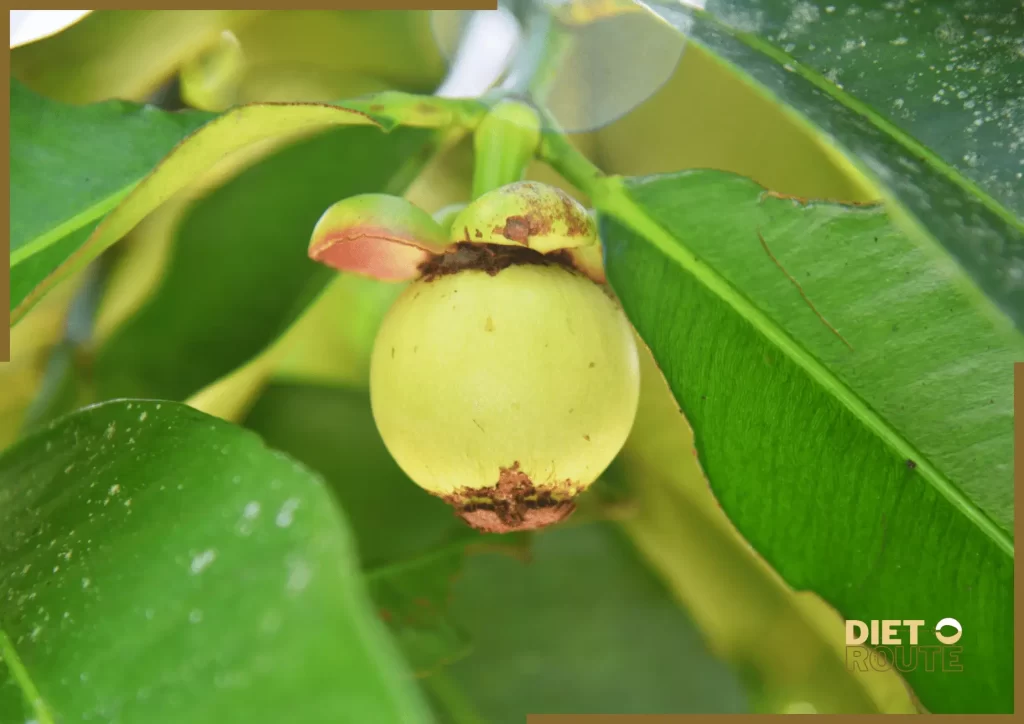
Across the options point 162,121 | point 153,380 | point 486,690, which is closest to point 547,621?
point 486,690

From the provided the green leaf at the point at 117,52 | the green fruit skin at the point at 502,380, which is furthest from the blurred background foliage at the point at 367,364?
the green fruit skin at the point at 502,380

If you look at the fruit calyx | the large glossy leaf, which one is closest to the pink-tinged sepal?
the fruit calyx

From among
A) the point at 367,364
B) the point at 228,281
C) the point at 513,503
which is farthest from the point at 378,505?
the point at 513,503

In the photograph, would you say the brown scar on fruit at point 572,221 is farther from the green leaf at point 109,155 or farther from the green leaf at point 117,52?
the green leaf at point 117,52

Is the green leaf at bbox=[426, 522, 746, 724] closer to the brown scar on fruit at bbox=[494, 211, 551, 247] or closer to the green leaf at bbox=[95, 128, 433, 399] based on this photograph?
the green leaf at bbox=[95, 128, 433, 399]

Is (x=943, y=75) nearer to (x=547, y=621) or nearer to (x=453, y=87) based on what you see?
(x=453, y=87)

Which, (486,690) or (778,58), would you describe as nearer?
(778,58)

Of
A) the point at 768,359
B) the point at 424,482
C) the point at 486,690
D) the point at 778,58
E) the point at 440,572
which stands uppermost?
the point at 778,58

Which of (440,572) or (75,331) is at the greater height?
(75,331)
